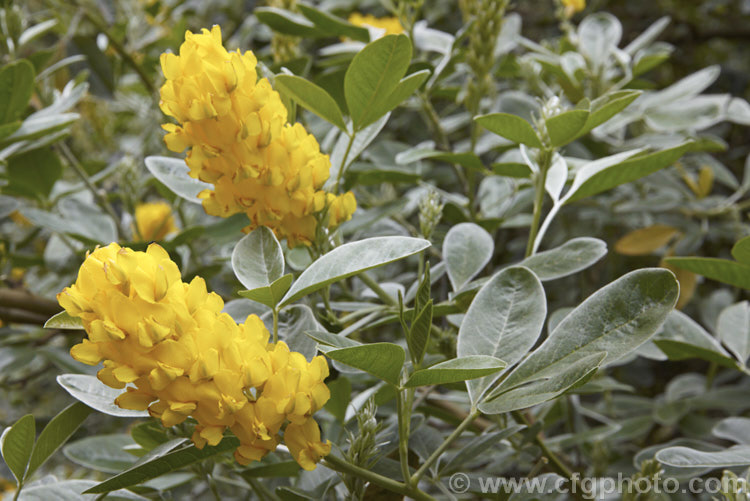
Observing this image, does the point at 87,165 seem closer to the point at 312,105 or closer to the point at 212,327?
the point at 312,105

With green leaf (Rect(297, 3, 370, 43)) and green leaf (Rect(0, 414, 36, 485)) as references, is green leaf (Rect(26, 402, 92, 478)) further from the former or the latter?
green leaf (Rect(297, 3, 370, 43))

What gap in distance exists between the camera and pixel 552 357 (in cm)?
58

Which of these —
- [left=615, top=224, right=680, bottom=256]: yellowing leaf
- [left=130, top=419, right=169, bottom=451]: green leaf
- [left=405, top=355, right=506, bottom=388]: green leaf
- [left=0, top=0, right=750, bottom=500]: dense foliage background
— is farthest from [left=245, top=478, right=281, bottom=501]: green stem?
[left=615, top=224, right=680, bottom=256]: yellowing leaf

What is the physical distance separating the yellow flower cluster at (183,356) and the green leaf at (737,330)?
0.62 meters

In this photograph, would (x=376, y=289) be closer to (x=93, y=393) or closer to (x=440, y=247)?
(x=93, y=393)

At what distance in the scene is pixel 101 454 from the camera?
85cm

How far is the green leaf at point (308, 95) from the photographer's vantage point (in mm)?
622

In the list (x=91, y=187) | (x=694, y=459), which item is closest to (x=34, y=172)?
(x=91, y=187)

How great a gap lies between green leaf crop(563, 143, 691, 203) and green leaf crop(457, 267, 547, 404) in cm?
15

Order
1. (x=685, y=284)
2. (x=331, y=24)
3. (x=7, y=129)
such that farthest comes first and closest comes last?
(x=685, y=284)
(x=331, y=24)
(x=7, y=129)

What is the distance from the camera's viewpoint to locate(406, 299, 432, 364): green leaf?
1.65ft

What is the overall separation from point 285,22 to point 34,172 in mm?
472

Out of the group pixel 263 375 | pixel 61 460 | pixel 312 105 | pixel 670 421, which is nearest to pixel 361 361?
pixel 263 375

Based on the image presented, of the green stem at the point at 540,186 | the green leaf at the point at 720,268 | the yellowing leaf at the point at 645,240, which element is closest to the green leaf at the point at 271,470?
the green stem at the point at 540,186
